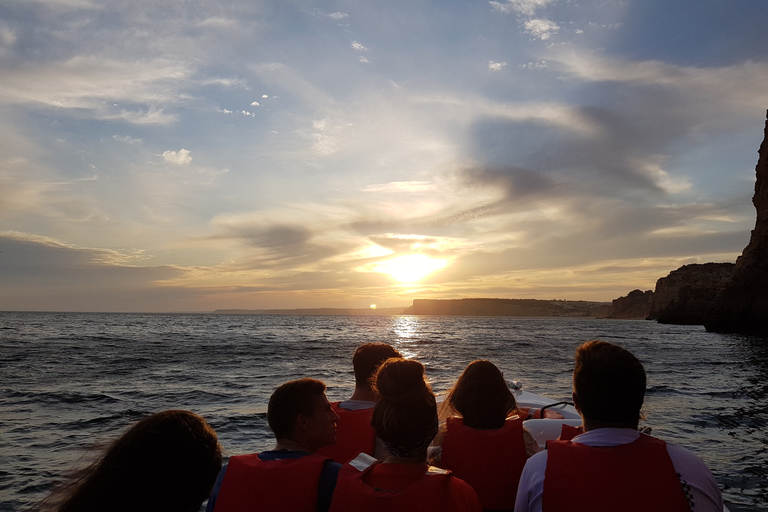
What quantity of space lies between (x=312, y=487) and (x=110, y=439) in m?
1.19

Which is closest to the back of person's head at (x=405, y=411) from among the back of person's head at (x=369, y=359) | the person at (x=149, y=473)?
the person at (x=149, y=473)

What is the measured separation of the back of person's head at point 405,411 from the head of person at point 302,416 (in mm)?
414

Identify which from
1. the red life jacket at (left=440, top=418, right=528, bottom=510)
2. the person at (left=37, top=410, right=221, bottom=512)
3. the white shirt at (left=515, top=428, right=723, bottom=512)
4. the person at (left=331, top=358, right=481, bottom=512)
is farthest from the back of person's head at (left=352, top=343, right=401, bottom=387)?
the person at (left=37, top=410, right=221, bottom=512)

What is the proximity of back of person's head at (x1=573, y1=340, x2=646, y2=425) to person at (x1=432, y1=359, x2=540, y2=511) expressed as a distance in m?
1.29

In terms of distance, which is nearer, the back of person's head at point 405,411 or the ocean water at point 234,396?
the back of person's head at point 405,411

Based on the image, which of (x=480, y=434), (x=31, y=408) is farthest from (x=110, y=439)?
(x=31, y=408)

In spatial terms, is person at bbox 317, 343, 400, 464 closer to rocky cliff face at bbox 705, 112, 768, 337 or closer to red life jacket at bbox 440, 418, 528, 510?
red life jacket at bbox 440, 418, 528, 510

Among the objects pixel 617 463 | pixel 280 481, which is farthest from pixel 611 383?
pixel 280 481

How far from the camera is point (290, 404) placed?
3.06 m

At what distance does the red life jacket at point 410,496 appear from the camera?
257cm

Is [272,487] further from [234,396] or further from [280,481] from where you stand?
[234,396]

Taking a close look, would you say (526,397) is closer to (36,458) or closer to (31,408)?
(36,458)

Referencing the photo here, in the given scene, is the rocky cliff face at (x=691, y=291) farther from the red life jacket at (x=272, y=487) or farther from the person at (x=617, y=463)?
the red life jacket at (x=272, y=487)

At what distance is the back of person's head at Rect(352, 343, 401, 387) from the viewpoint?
4223mm
